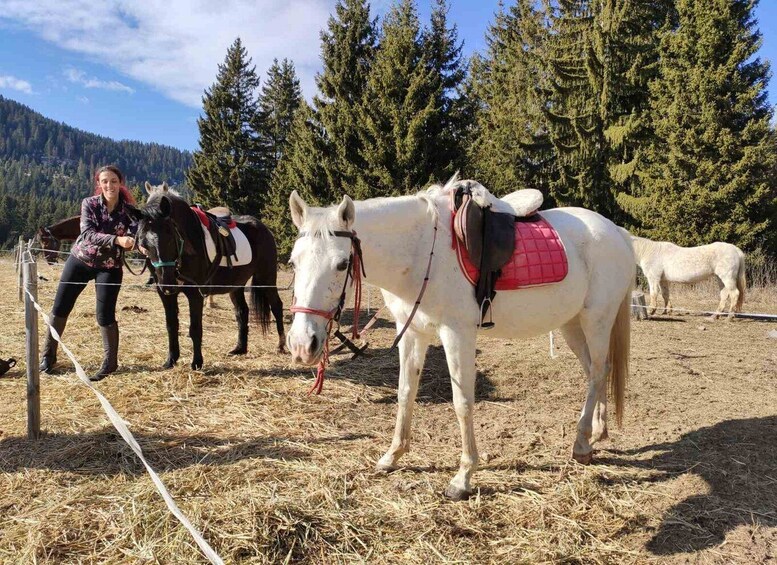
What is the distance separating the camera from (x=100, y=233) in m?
4.34

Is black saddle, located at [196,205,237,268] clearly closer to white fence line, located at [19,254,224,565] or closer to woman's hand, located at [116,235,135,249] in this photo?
woman's hand, located at [116,235,135,249]

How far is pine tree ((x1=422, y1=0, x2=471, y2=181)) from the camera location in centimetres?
1540

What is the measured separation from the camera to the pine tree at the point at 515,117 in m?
18.6

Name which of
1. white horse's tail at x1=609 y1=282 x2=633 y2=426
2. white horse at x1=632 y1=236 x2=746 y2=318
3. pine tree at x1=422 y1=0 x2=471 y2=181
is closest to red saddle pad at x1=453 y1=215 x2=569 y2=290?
white horse's tail at x1=609 y1=282 x2=633 y2=426

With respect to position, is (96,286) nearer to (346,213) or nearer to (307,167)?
(346,213)

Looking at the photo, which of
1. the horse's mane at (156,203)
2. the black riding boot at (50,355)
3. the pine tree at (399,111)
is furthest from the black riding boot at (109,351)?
the pine tree at (399,111)

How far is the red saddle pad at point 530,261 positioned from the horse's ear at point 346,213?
716 millimetres

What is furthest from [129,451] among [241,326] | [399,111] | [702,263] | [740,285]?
[399,111]

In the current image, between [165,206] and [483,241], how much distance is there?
330cm

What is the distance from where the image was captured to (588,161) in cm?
1686

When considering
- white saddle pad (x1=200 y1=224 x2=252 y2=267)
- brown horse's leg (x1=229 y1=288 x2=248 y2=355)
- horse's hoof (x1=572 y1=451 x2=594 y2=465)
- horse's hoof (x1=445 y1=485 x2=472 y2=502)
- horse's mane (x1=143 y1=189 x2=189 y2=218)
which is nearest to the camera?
horse's hoof (x1=445 y1=485 x2=472 y2=502)

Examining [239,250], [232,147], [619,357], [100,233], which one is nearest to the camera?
[619,357]

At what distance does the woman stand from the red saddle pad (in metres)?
3.31

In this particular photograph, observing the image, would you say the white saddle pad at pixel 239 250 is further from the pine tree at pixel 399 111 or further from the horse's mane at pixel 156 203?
the pine tree at pixel 399 111
